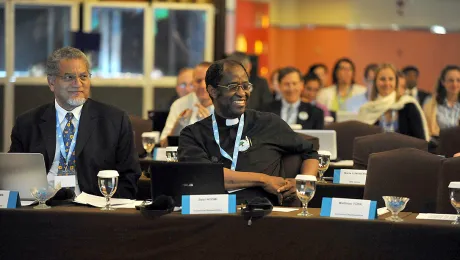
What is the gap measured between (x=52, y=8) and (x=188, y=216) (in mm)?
8363

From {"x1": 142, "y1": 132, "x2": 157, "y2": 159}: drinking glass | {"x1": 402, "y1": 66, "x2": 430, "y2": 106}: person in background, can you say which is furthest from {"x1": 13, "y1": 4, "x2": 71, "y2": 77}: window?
{"x1": 142, "y1": 132, "x2": 157, "y2": 159}: drinking glass

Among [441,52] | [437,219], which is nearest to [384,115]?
[437,219]

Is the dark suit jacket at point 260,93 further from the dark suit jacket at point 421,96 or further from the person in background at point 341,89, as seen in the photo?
the dark suit jacket at point 421,96

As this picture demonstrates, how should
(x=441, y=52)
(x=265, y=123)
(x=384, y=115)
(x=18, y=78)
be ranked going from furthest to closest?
(x=441, y=52), (x=18, y=78), (x=384, y=115), (x=265, y=123)

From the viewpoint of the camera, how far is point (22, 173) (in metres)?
4.65

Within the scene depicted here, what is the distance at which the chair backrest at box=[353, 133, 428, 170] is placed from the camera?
6477 millimetres

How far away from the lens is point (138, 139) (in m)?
8.09

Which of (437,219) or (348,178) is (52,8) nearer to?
(348,178)

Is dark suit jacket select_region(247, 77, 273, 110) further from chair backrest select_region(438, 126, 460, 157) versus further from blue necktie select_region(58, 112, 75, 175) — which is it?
blue necktie select_region(58, 112, 75, 175)

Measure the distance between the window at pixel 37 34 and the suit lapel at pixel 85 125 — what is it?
6960mm

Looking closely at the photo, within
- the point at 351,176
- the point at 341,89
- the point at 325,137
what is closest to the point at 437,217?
the point at 351,176

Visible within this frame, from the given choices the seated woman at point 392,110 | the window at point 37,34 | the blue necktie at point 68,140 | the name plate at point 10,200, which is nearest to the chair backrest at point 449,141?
the seated woman at point 392,110

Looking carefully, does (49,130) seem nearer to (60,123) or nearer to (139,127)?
(60,123)

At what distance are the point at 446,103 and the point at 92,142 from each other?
5754 millimetres
